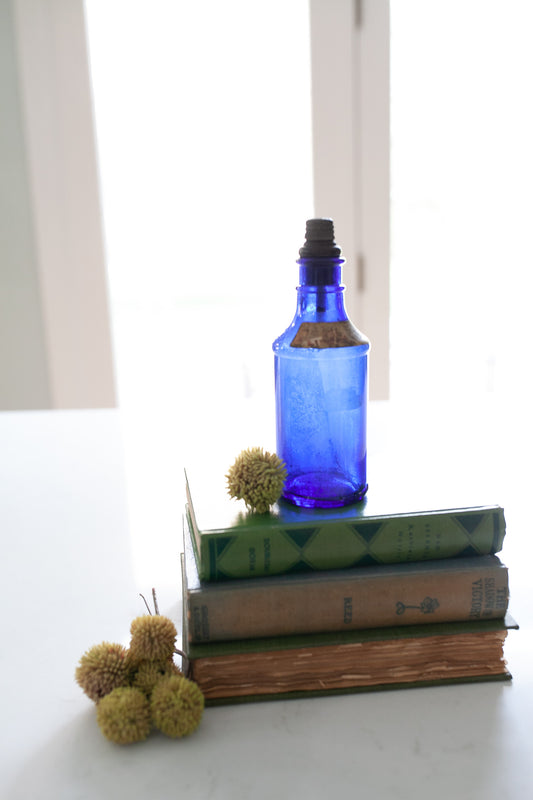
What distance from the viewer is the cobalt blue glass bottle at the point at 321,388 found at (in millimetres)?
557

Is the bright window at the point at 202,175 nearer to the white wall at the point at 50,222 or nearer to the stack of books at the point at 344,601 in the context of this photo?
the white wall at the point at 50,222

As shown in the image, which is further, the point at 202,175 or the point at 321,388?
the point at 202,175

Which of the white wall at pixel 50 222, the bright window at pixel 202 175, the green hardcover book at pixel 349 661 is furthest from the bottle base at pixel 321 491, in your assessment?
the white wall at pixel 50 222

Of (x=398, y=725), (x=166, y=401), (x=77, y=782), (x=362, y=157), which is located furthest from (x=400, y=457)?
(x=166, y=401)

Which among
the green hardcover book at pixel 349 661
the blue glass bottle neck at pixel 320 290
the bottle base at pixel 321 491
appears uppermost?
the blue glass bottle neck at pixel 320 290

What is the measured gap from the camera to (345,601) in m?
0.52

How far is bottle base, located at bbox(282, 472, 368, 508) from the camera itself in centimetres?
56

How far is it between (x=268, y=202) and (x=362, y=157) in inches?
15.4

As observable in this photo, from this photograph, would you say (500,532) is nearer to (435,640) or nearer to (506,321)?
(435,640)

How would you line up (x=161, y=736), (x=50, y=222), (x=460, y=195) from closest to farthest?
(x=161, y=736)
(x=50, y=222)
(x=460, y=195)

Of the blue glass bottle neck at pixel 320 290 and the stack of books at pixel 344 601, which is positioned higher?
the blue glass bottle neck at pixel 320 290

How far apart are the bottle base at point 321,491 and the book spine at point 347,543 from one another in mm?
46

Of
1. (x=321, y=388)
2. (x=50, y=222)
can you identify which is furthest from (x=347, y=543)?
(x=50, y=222)

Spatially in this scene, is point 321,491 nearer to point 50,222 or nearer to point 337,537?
point 337,537
